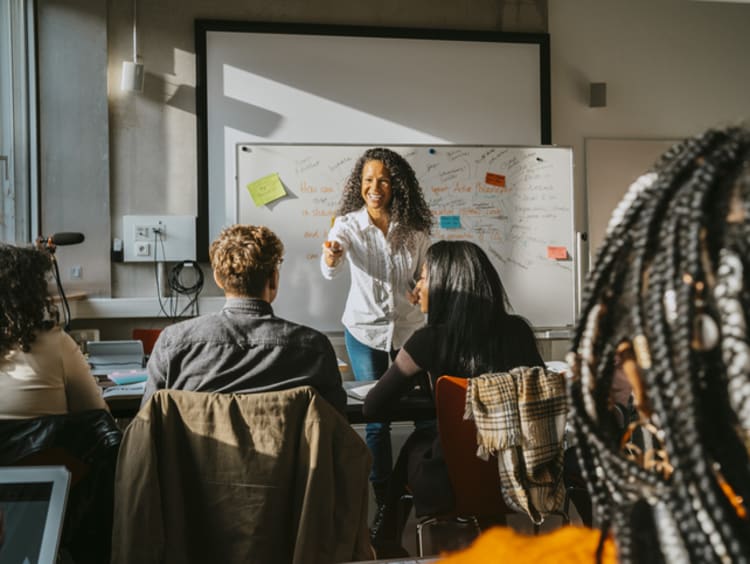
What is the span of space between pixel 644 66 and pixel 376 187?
6.67 feet

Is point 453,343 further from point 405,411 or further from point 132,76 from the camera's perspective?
point 132,76

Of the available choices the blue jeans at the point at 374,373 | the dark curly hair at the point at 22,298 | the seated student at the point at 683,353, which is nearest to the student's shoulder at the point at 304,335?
the dark curly hair at the point at 22,298

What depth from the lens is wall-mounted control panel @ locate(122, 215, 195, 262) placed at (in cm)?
418

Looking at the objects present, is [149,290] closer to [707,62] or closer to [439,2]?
[439,2]

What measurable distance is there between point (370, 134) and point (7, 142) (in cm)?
203

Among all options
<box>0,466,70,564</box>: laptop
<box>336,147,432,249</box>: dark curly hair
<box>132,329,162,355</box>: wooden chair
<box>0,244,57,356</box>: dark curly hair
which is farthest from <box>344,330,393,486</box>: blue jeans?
<box>0,466,70,564</box>: laptop

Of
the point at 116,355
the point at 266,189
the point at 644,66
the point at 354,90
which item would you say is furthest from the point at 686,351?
the point at 644,66

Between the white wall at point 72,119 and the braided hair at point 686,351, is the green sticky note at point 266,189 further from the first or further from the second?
the braided hair at point 686,351

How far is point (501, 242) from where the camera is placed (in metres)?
4.41

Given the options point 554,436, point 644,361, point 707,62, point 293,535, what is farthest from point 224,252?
point 707,62

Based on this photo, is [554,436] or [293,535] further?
[554,436]

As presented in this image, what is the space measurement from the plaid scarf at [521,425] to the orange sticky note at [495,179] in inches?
102

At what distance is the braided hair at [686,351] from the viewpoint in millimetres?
349

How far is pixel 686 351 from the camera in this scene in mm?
357
